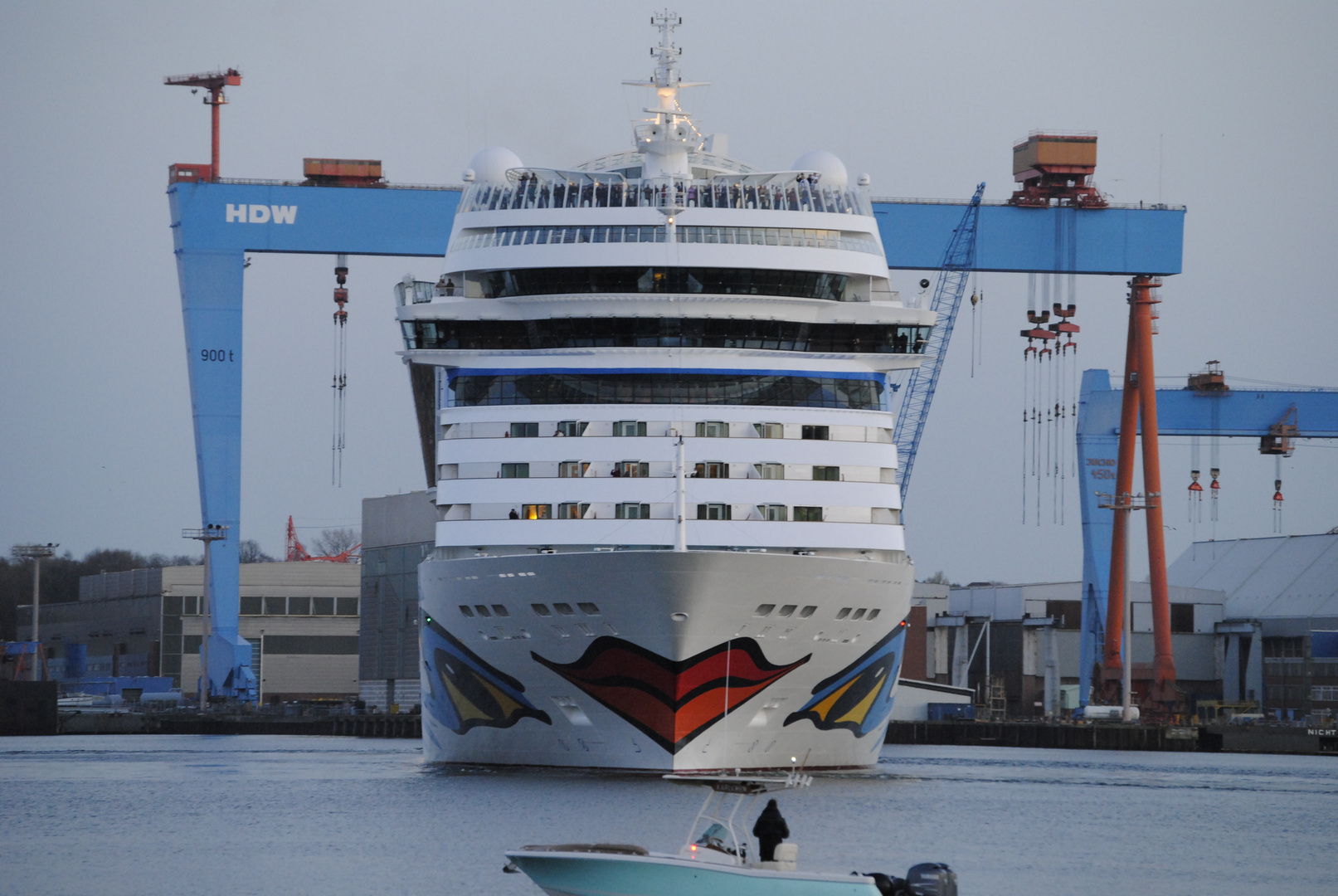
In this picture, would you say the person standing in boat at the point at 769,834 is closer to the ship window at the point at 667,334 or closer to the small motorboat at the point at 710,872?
the small motorboat at the point at 710,872

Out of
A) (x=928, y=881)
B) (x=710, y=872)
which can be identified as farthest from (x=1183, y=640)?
→ (x=710, y=872)

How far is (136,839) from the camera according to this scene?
35.2 metres

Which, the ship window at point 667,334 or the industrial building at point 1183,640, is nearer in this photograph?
the ship window at point 667,334

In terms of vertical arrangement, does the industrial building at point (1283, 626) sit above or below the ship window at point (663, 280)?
below

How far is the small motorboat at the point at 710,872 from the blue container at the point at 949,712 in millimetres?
59559

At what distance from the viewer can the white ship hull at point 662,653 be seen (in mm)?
37875

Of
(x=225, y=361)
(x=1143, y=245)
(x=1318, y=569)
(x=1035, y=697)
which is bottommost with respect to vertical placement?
(x=1035, y=697)

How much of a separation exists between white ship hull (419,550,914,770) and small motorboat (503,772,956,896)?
12089 mm

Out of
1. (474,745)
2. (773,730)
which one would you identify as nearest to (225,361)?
(474,745)

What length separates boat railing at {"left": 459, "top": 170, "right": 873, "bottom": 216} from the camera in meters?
45.1

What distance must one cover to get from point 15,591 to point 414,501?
6417 centimetres

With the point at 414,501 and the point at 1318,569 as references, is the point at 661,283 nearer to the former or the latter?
the point at 414,501

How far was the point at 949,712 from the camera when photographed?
8475 cm

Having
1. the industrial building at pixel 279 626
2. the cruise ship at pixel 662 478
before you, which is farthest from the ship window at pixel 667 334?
the industrial building at pixel 279 626
